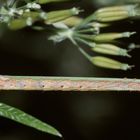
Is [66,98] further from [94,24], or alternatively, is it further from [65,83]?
[65,83]

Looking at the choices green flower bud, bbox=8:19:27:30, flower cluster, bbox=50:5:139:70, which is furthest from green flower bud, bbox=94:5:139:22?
green flower bud, bbox=8:19:27:30

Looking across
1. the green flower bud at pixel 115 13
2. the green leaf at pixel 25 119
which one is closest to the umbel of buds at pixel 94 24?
the green flower bud at pixel 115 13

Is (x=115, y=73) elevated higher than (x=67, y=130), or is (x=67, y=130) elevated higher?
(x=115, y=73)

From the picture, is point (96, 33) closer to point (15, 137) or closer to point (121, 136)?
point (15, 137)

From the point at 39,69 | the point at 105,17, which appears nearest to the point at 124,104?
the point at 39,69

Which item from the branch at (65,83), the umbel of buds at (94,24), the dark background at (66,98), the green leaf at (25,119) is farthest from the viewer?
the dark background at (66,98)

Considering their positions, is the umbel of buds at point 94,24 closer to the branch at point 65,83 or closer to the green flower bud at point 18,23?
the green flower bud at point 18,23
